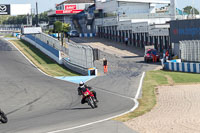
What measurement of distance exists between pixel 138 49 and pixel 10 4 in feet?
96.7

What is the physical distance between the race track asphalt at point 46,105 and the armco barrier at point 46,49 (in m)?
11.1

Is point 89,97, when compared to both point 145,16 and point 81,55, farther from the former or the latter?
point 145,16

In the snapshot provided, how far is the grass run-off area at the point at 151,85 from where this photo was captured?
17317 mm

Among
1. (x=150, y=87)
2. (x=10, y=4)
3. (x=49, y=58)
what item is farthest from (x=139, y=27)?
(x=150, y=87)

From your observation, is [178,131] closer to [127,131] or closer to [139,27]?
[127,131]

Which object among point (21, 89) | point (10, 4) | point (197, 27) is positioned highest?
point (10, 4)

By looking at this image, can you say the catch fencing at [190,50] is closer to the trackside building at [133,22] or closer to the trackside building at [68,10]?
the trackside building at [133,22]

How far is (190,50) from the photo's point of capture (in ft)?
130

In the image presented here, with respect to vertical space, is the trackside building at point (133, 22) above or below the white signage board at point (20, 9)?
below

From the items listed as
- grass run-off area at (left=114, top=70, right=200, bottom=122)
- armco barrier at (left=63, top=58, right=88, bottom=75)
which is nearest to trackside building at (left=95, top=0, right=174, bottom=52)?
armco barrier at (left=63, top=58, right=88, bottom=75)

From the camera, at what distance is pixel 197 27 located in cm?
4097

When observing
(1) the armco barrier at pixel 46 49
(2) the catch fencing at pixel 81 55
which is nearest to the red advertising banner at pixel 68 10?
(1) the armco barrier at pixel 46 49

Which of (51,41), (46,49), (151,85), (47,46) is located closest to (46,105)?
(151,85)

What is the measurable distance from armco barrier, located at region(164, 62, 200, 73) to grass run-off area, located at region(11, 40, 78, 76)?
28.9ft
